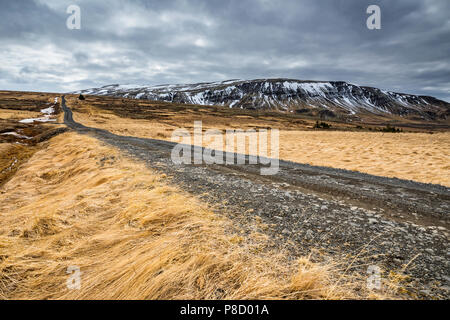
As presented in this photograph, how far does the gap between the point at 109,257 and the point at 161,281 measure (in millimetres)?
1004

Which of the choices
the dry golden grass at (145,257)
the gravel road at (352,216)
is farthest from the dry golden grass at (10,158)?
the gravel road at (352,216)

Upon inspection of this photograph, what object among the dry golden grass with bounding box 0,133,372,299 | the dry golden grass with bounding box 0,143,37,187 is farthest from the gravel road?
the dry golden grass with bounding box 0,143,37,187

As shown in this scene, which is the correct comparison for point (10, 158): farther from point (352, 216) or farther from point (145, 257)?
point (352, 216)

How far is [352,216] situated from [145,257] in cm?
365

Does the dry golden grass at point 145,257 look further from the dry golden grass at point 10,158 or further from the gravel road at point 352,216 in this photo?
the dry golden grass at point 10,158

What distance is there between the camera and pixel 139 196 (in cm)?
470

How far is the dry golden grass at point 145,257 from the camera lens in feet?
7.14

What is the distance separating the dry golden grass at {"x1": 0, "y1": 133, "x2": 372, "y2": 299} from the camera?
2.18 metres

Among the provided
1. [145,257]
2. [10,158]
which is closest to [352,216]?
[145,257]

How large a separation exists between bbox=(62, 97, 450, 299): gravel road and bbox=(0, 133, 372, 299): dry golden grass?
0.52 metres

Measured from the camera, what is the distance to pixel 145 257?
2.58 metres

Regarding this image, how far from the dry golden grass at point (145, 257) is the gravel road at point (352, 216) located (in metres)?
0.52
